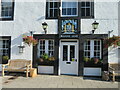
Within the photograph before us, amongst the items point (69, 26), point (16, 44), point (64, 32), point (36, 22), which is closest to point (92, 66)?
point (64, 32)

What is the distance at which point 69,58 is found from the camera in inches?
349

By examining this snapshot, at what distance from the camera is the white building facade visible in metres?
8.52

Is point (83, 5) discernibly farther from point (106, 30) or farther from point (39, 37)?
point (39, 37)

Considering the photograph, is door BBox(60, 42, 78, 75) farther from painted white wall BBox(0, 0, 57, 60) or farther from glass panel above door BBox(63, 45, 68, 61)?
painted white wall BBox(0, 0, 57, 60)

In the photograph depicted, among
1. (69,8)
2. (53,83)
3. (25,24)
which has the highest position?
(69,8)

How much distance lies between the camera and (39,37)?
883 centimetres

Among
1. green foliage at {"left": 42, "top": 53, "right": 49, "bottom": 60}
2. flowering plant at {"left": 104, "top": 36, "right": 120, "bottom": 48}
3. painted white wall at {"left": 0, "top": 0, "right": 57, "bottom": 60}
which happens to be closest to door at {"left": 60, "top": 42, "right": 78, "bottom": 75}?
green foliage at {"left": 42, "top": 53, "right": 49, "bottom": 60}

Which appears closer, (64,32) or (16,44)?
(64,32)

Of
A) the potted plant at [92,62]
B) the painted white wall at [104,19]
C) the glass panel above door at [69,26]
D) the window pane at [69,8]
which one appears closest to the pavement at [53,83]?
the potted plant at [92,62]

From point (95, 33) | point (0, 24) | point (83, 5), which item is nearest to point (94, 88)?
point (95, 33)

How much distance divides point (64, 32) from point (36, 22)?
2.07 meters

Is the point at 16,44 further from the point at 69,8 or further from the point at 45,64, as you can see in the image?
the point at 69,8

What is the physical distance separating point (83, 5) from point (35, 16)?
340 cm

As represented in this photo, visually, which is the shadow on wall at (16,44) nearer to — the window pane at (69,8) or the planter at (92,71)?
the window pane at (69,8)
